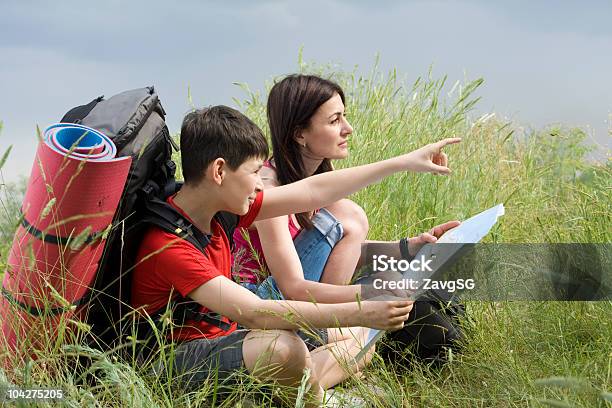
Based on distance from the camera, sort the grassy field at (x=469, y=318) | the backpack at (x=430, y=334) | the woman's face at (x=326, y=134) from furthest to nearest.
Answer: the woman's face at (x=326, y=134), the backpack at (x=430, y=334), the grassy field at (x=469, y=318)

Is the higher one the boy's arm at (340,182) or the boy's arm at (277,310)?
the boy's arm at (340,182)

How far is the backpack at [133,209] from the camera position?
2.56 metres

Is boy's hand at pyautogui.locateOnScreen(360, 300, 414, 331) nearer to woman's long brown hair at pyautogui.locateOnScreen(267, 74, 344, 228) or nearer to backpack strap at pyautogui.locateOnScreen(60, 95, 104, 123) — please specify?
woman's long brown hair at pyautogui.locateOnScreen(267, 74, 344, 228)

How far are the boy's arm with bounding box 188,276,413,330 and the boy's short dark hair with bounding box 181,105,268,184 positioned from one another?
0.38 m

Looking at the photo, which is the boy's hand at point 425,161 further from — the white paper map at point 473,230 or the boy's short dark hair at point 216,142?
the boy's short dark hair at point 216,142

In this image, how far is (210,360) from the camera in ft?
8.32

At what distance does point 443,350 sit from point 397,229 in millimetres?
1125

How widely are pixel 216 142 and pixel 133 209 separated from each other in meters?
0.33

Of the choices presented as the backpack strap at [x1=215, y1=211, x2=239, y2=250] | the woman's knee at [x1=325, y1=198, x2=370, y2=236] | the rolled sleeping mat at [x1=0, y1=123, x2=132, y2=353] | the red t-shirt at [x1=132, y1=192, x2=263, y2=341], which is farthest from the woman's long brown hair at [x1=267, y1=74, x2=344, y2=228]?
the rolled sleeping mat at [x1=0, y1=123, x2=132, y2=353]

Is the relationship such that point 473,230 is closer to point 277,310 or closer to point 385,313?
point 385,313

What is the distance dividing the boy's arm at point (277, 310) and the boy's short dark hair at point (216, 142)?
1.25 ft

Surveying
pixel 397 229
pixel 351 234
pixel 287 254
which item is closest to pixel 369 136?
pixel 397 229

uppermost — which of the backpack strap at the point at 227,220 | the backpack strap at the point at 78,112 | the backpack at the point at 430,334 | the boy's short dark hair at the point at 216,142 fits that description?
the backpack strap at the point at 78,112

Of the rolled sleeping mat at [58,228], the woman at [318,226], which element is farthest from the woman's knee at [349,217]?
the rolled sleeping mat at [58,228]
